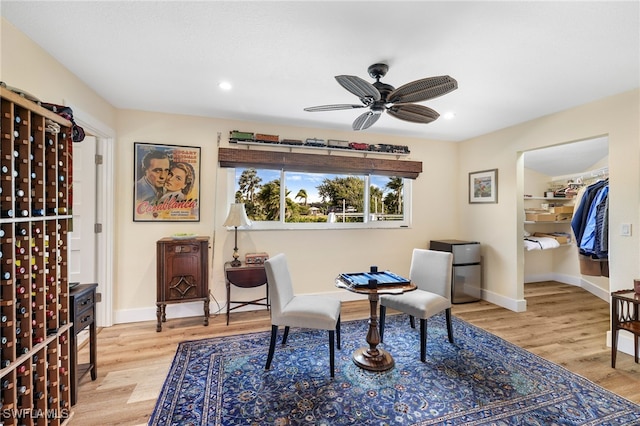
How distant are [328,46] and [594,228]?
3330 millimetres

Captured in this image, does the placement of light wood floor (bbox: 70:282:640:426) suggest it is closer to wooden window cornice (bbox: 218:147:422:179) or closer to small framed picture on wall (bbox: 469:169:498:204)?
small framed picture on wall (bbox: 469:169:498:204)

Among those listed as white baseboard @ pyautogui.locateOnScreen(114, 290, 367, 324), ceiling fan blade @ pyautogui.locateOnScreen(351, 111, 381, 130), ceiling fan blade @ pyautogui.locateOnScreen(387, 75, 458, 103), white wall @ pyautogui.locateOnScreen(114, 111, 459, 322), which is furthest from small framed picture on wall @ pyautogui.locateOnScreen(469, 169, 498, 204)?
white baseboard @ pyautogui.locateOnScreen(114, 290, 367, 324)

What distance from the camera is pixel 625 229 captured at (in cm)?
252

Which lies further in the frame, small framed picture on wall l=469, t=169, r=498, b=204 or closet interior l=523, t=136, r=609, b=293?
closet interior l=523, t=136, r=609, b=293

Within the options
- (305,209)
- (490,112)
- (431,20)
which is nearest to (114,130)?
(305,209)

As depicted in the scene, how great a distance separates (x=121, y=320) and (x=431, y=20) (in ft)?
12.8

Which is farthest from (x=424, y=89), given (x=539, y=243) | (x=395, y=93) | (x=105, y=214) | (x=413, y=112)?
(x=539, y=243)

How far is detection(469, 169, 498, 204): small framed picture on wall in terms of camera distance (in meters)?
3.80

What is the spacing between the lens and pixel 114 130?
301 centimetres

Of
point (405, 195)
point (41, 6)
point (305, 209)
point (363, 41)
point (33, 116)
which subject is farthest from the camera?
point (405, 195)

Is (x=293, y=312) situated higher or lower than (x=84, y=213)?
lower

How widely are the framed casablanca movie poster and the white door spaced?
373mm

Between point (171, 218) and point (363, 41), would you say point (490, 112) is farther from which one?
point (171, 218)

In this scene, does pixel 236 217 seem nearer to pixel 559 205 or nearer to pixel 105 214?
pixel 105 214
